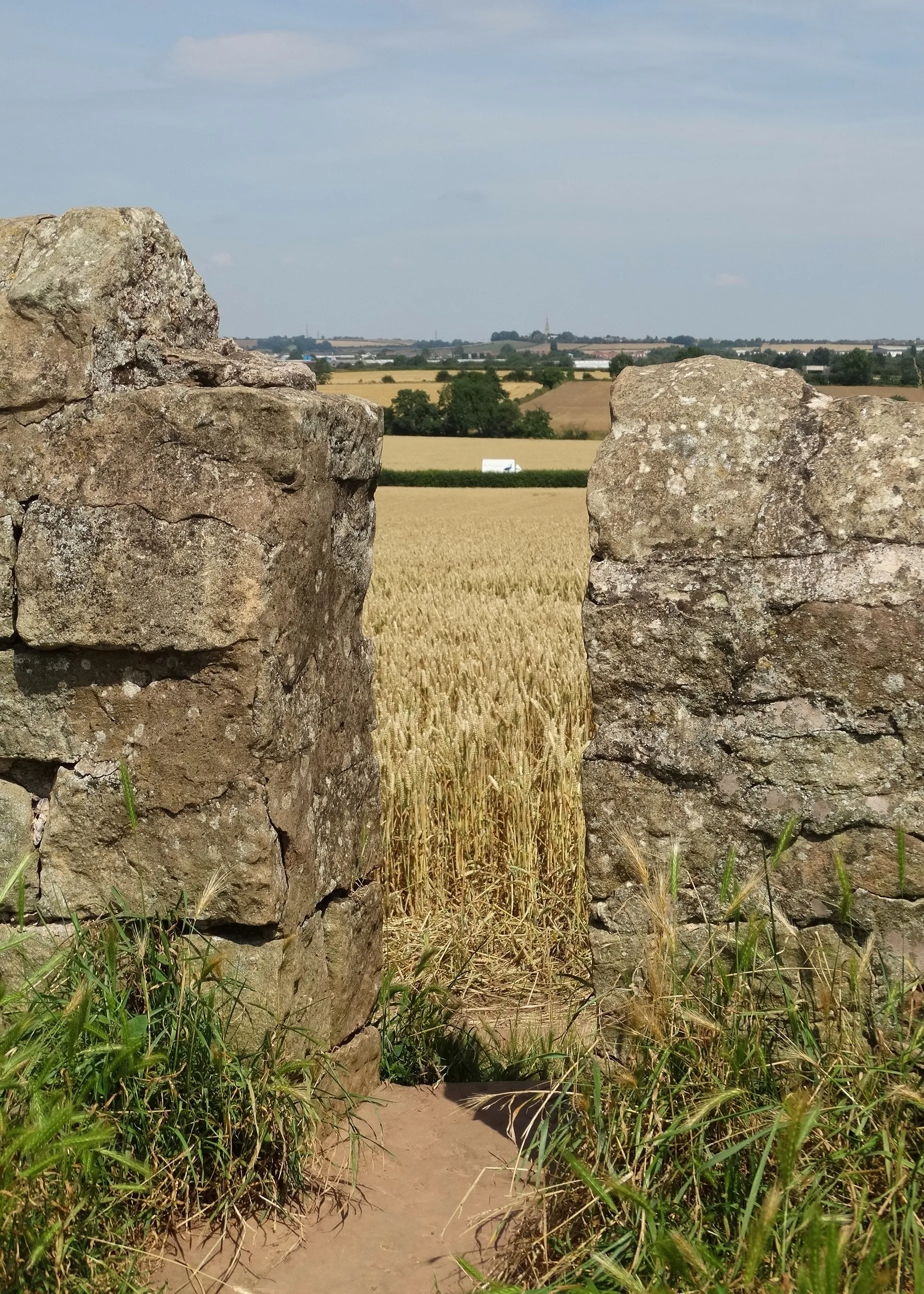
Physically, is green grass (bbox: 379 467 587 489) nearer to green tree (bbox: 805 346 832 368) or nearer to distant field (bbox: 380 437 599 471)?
distant field (bbox: 380 437 599 471)

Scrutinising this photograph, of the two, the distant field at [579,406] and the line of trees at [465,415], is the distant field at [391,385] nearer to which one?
the line of trees at [465,415]

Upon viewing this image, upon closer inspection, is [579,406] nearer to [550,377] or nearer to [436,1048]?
[550,377]

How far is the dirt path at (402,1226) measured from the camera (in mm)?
2934

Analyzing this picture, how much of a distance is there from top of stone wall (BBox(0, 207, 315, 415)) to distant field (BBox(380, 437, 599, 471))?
41264 mm

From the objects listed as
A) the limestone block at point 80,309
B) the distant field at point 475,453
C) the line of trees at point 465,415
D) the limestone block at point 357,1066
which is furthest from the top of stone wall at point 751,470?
the line of trees at point 465,415

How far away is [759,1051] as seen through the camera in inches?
108

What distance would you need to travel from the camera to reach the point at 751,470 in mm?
3137

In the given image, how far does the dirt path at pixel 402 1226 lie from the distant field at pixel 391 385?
53363mm

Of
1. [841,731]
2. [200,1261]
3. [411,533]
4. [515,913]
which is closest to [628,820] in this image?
[841,731]

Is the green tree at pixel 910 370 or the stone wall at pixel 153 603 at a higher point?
the green tree at pixel 910 370

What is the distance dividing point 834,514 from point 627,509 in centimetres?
52

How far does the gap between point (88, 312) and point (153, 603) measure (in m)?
0.84

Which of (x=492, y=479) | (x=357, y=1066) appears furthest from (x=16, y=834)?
(x=492, y=479)

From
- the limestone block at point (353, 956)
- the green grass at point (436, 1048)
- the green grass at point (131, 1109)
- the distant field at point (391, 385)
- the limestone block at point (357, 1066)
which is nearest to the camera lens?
the green grass at point (131, 1109)
